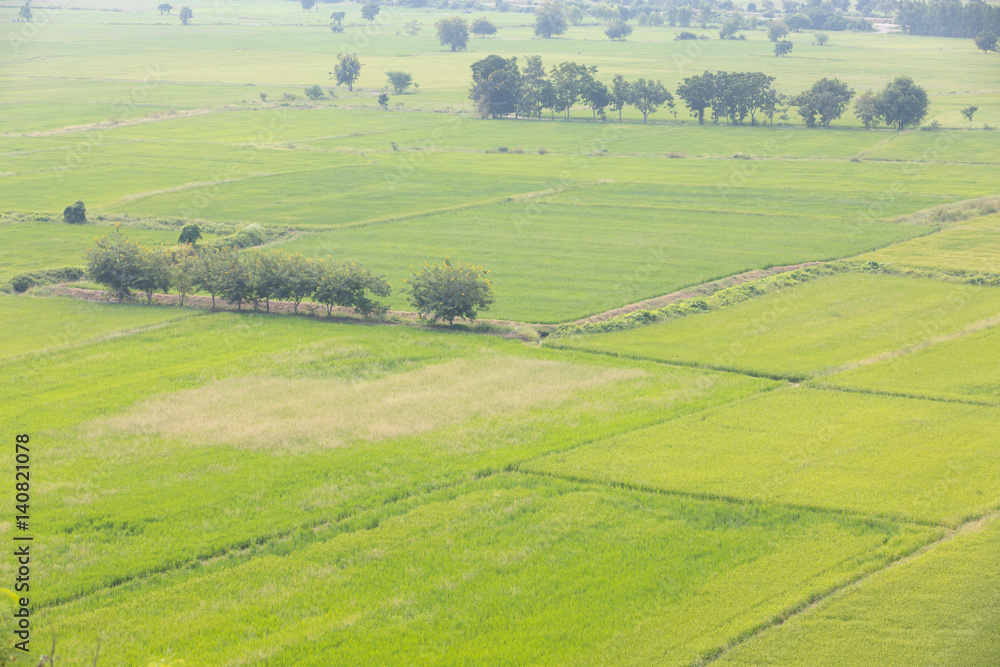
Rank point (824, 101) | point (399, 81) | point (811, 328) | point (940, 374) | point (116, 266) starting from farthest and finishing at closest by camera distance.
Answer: point (399, 81), point (824, 101), point (116, 266), point (811, 328), point (940, 374)

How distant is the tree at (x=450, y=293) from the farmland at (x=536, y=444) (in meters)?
1.83

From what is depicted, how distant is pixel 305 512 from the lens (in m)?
34.6

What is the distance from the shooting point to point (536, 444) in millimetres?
40875

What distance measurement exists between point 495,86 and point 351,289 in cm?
10965

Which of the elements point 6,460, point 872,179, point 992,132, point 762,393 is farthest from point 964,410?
point 992,132

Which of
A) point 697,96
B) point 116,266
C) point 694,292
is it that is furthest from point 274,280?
point 697,96

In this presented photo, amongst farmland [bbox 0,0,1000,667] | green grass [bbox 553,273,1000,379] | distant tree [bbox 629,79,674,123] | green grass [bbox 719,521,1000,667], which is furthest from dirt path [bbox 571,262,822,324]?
distant tree [bbox 629,79,674,123]

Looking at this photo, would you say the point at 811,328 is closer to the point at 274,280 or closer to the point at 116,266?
the point at 274,280

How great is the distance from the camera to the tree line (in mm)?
143125

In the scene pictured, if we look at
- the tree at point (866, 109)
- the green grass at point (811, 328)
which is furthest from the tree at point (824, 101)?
the green grass at point (811, 328)

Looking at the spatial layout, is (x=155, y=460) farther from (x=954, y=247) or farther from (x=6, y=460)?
(x=954, y=247)

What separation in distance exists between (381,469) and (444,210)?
59306 mm

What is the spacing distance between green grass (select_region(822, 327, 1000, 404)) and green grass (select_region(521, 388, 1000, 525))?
1663 millimetres

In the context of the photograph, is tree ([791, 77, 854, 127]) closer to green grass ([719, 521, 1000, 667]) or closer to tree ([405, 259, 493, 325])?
tree ([405, 259, 493, 325])
